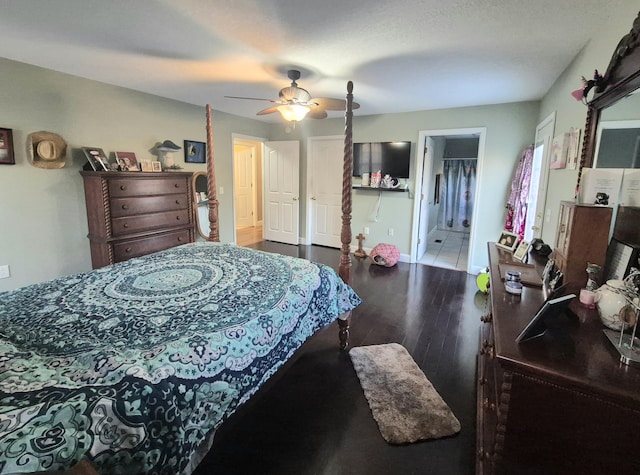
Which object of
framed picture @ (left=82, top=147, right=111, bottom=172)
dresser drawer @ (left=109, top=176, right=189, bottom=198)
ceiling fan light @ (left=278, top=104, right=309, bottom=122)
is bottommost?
dresser drawer @ (left=109, top=176, right=189, bottom=198)

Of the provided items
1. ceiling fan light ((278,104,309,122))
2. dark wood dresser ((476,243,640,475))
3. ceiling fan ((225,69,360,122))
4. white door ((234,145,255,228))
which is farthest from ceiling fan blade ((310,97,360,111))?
white door ((234,145,255,228))

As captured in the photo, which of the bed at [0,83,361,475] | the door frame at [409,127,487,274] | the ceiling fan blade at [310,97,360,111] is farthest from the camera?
the door frame at [409,127,487,274]

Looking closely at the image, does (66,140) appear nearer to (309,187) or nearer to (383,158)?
(309,187)

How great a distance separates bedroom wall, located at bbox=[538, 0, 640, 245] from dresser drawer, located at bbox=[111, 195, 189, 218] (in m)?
3.94

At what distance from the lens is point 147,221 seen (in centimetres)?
355

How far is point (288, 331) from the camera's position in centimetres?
163

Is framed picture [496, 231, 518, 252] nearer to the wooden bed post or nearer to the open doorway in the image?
the wooden bed post

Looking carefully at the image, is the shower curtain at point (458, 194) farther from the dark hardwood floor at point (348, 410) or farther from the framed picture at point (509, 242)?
the framed picture at point (509, 242)

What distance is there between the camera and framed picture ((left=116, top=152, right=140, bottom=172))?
3455 mm

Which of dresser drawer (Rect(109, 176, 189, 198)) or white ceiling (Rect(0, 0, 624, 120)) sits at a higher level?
white ceiling (Rect(0, 0, 624, 120))

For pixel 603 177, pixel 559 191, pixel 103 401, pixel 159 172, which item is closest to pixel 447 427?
pixel 603 177

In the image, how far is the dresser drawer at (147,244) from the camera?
10.9ft

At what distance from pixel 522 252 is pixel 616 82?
3.74 ft

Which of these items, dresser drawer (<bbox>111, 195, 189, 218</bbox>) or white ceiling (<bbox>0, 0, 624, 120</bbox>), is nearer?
white ceiling (<bbox>0, 0, 624, 120</bbox>)
